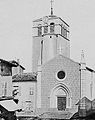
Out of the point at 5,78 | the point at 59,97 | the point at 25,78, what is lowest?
the point at 59,97

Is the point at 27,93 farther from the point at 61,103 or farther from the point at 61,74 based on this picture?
the point at 61,74


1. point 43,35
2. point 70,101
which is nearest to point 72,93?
point 70,101

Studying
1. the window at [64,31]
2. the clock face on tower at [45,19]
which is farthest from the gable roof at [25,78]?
the window at [64,31]

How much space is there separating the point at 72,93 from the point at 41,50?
12.1 meters

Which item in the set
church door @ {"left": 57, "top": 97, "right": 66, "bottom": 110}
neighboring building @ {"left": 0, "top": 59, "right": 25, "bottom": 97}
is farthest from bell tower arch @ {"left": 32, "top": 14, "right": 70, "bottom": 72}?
neighboring building @ {"left": 0, "top": 59, "right": 25, "bottom": 97}

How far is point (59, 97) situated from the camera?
4622 centimetres

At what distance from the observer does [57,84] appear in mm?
45938

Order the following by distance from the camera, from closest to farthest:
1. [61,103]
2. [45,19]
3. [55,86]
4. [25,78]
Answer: [55,86], [61,103], [25,78], [45,19]

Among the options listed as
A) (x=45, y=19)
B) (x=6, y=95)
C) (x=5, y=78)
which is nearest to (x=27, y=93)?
(x=6, y=95)

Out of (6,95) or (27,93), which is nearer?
(6,95)

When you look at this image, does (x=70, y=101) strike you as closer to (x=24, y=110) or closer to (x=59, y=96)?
(x=59, y=96)

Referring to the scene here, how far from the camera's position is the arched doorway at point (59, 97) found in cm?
4584

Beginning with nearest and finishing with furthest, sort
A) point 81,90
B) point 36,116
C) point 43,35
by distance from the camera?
point 36,116 < point 81,90 < point 43,35

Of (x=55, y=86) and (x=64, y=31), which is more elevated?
(x=64, y=31)
